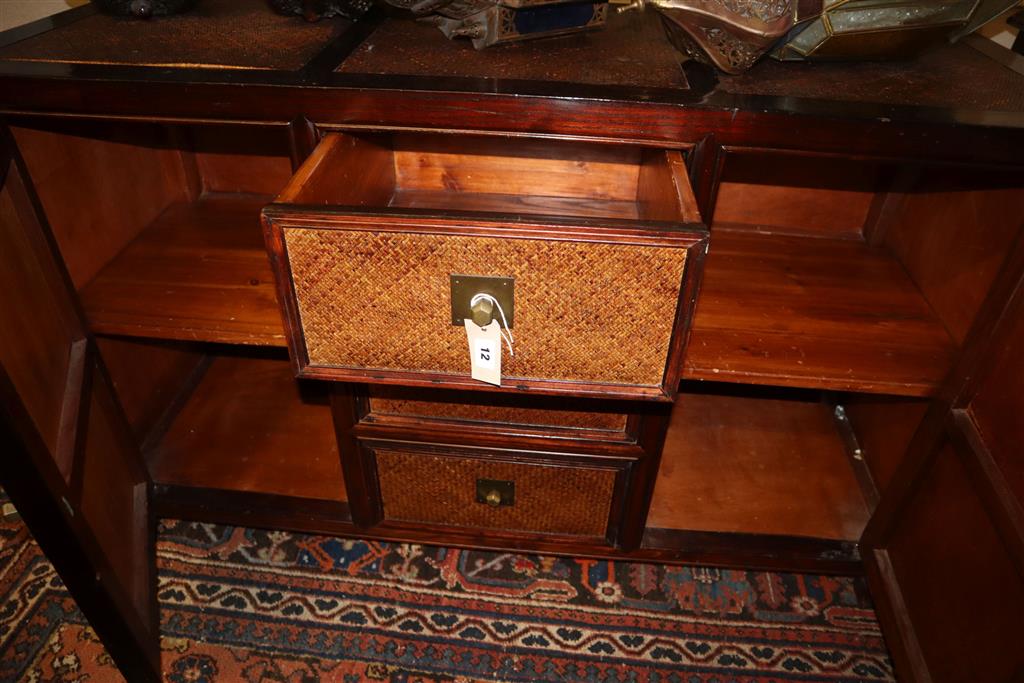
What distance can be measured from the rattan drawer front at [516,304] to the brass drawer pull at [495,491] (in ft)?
1.10

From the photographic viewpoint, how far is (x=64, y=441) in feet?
2.90

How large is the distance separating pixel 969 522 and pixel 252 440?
3.73ft

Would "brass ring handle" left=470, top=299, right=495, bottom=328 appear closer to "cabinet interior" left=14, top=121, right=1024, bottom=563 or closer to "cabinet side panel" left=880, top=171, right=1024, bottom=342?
"cabinet interior" left=14, top=121, right=1024, bottom=563

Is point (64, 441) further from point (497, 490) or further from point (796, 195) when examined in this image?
point (796, 195)

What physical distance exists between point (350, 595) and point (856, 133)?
1022 mm

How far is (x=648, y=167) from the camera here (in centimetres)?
101

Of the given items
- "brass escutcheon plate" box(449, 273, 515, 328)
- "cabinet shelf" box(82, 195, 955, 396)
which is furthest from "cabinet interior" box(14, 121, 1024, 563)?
"brass escutcheon plate" box(449, 273, 515, 328)

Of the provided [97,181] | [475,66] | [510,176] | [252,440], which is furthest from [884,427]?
[97,181]

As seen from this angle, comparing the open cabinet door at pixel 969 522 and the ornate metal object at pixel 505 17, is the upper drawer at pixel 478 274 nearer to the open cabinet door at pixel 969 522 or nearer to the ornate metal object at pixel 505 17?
the ornate metal object at pixel 505 17

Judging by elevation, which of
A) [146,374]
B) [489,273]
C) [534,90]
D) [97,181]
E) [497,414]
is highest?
[534,90]

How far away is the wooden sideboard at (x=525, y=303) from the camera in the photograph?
74cm

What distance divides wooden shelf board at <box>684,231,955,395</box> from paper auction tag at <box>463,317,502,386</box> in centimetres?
30

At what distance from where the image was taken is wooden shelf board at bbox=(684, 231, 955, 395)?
0.93m

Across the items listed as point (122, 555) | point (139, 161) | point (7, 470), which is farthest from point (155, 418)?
point (7, 470)
